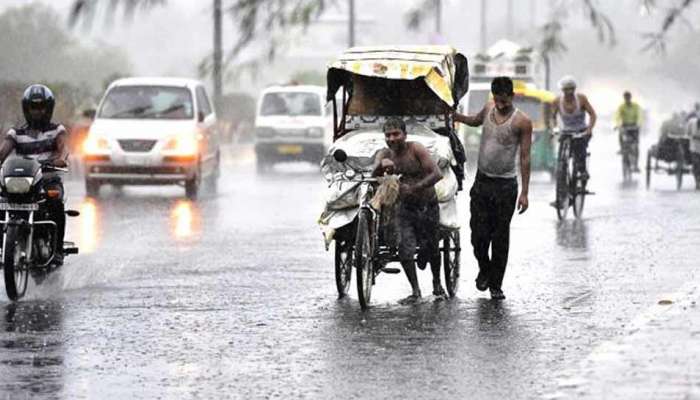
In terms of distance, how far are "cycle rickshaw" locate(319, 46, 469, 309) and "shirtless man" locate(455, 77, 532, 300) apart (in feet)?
0.65

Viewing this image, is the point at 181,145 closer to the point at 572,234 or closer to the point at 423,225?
the point at 572,234

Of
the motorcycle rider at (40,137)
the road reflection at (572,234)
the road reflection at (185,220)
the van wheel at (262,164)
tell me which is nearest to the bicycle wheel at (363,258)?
the motorcycle rider at (40,137)

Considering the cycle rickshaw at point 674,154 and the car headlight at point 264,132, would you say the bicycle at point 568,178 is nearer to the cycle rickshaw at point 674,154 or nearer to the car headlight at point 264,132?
the cycle rickshaw at point 674,154

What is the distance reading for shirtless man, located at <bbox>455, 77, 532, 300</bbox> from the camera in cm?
1415

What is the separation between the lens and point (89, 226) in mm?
22562

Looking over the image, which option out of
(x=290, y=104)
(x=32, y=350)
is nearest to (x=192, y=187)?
(x=290, y=104)

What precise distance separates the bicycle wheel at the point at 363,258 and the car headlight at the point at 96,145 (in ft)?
49.2

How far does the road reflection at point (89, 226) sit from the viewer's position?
773 inches

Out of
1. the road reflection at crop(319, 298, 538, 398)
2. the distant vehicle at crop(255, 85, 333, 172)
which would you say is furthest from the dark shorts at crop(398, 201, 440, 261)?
the distant vehicle at crop(255, 85, 333, 172)

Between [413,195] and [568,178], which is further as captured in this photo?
[568,178]

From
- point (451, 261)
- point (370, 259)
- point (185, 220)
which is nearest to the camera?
point (370, 259)

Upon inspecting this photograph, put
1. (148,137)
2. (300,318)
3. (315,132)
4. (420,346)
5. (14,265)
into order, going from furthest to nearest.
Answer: (315,132), (148,137), (14,265), (300,318), (420,346)

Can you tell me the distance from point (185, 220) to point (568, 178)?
14.9ft

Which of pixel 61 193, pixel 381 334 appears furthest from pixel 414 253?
pixel 61 193
